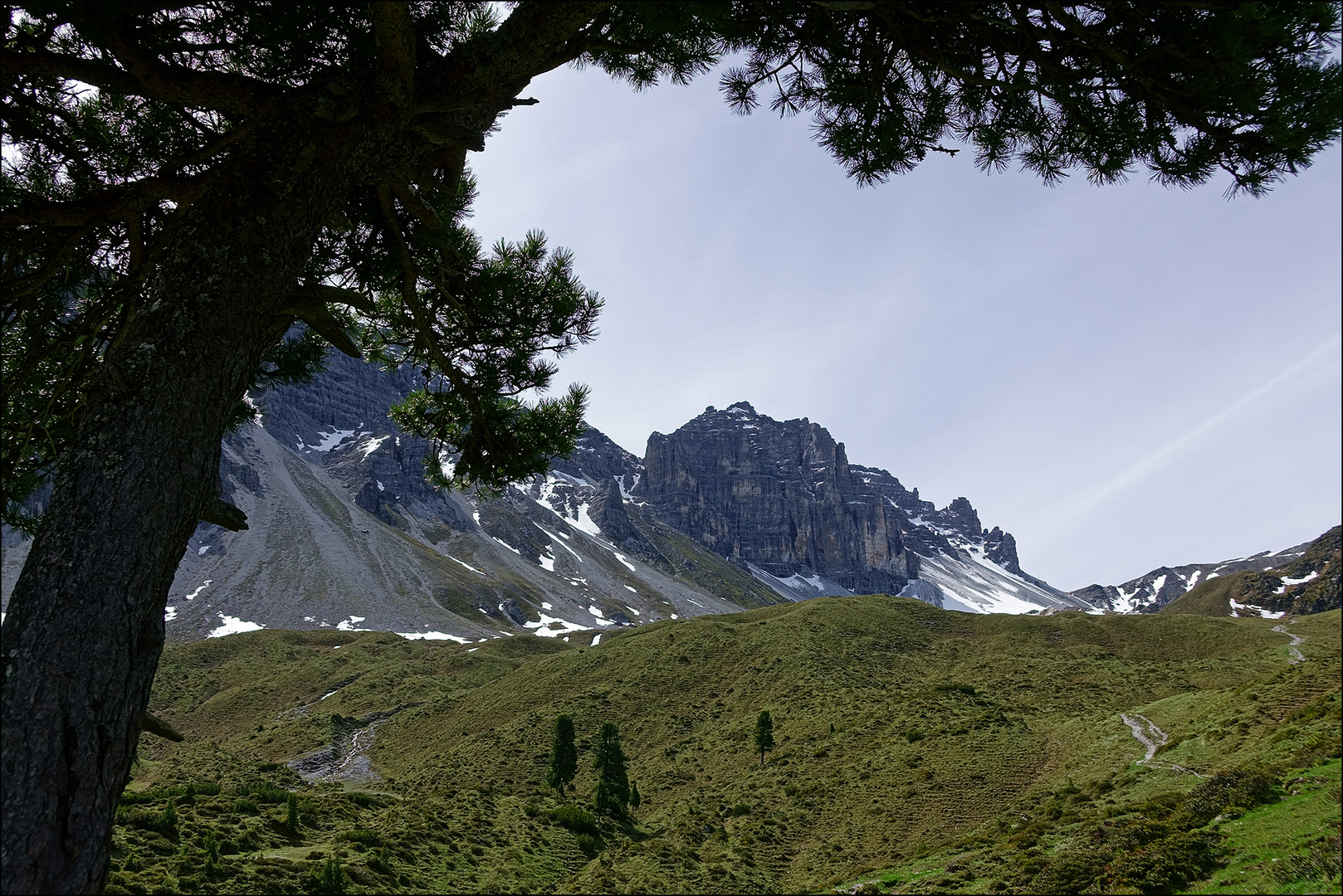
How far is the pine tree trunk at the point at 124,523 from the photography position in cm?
271

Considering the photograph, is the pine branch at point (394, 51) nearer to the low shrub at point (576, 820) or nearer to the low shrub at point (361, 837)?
the low shrub at point (361, 837)

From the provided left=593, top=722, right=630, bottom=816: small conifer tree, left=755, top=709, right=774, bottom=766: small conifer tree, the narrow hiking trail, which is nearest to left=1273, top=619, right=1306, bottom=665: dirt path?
the narrow hiking trail

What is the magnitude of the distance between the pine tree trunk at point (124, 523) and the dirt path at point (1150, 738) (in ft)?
63.8

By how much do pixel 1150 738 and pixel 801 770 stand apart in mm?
12906

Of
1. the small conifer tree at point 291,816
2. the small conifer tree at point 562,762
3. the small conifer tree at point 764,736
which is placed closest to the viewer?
the small conifer tree at point 291,816

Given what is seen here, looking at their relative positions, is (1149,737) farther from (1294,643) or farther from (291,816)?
(1294,643)

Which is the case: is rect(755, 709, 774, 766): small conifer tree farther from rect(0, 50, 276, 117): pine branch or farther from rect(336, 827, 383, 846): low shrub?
rect(0, 50, 276, 117): pine branch

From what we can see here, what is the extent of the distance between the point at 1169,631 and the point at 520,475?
74.6 m

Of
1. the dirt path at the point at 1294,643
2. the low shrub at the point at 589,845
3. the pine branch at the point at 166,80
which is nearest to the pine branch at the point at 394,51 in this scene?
the pine branch at the point at 166,80

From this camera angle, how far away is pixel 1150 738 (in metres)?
23.2

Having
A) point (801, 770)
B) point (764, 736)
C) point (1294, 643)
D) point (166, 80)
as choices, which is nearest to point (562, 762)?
point (764, 736)

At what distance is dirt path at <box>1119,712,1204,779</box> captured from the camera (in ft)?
57.3

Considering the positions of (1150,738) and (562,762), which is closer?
(1150,738)

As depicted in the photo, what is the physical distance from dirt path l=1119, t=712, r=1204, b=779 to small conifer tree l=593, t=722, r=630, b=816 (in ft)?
62.2
